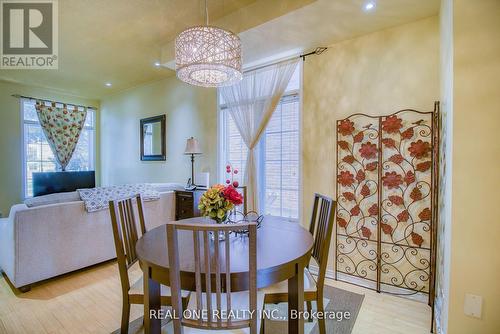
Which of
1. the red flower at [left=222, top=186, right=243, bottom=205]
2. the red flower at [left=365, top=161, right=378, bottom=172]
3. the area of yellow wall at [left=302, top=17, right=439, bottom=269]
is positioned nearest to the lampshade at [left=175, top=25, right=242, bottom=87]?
the red flower at [left=222, top=186, right=243, bottom=205]

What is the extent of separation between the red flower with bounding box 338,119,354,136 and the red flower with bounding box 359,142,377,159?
21 centimetres

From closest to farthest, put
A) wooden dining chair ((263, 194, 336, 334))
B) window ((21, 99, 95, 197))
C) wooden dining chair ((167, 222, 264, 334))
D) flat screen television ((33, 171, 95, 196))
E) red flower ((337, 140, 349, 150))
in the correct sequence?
wooden dining chair ((167, 222, 264, 334)) → wooden dining chair ((263, 194, 336, 334)) → red flower ((337, 140, 349, 150)) → flat screen television ((33, 171, 95, 196)) → window ((21, 99, 95, 197))

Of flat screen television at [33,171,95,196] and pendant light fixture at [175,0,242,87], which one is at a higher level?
pendant light fixture at [175,0,242,87]

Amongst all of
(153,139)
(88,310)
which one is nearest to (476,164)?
(88,310)

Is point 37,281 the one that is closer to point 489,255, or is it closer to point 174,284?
point 174,284

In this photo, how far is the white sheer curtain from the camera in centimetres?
308

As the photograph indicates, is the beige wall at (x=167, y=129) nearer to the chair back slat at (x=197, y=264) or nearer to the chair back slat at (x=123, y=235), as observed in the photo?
the chair back slat at (x=123, y=235)

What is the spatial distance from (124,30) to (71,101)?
12.0 feet

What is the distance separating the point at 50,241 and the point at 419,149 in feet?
12.2

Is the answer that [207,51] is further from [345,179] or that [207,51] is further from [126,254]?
[345,179]

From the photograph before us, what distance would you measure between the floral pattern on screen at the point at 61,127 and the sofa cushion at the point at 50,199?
3215mm

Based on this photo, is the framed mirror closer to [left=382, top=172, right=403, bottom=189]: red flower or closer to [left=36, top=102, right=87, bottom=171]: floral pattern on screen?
[left=36, top=102, right=87, bottom=171]: floral pattern on screen

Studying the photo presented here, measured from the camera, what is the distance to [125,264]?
5.35ft

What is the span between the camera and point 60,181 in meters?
4.82
